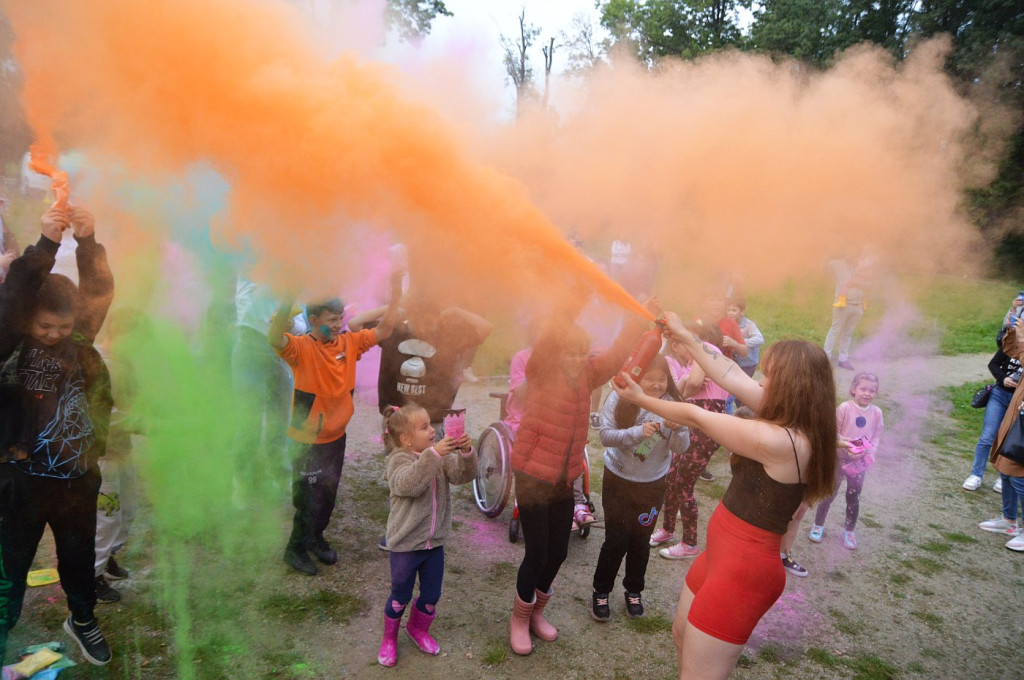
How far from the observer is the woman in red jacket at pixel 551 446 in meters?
3.24

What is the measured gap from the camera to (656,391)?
368 centimetres

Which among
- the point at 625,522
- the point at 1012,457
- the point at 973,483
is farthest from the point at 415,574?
the point at 973,483

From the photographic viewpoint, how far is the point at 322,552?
13.1 feet

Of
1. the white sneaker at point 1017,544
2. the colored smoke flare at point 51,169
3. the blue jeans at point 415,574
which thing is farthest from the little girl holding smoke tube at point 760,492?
the white sneaker at point 1017,544

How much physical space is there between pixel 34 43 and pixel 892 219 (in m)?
5.28

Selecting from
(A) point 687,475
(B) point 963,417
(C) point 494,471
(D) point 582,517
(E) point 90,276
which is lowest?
(B) point 963,417

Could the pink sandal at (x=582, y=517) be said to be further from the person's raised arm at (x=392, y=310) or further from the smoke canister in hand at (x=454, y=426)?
the person's raised arm at (x=392, y=310)

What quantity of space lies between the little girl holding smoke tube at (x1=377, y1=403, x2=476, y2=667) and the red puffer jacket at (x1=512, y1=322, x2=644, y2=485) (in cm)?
34

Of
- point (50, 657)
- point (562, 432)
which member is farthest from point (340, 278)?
point (50, 657)

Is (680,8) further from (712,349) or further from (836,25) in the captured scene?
(712,349)

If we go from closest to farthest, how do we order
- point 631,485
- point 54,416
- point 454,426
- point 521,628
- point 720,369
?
point 54,416, point 720,369, point 454,426, point 521,628, point 631,485

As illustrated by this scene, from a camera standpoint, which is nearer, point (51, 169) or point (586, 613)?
point (51, 169)

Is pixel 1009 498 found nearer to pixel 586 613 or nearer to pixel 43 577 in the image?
pixel 586 613

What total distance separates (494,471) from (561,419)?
1.85 m
